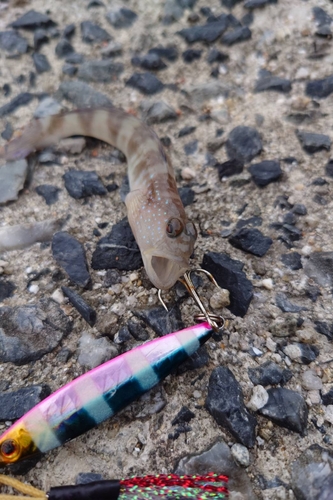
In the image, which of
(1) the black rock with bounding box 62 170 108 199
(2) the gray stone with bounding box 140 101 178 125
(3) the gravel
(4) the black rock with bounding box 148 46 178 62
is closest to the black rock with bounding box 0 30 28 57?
(3) the gravel

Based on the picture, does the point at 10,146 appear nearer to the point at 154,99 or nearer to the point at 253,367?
the point at 154,99

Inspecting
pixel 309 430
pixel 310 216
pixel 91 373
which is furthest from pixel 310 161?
pixel 91 373

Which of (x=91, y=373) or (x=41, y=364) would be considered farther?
(x=41, y=364)

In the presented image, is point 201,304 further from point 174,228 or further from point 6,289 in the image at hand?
point 6,289

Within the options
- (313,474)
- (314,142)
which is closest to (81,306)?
(313,474)

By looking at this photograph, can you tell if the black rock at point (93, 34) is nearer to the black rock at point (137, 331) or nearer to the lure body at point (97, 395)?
the black rock at point (137, 331)
